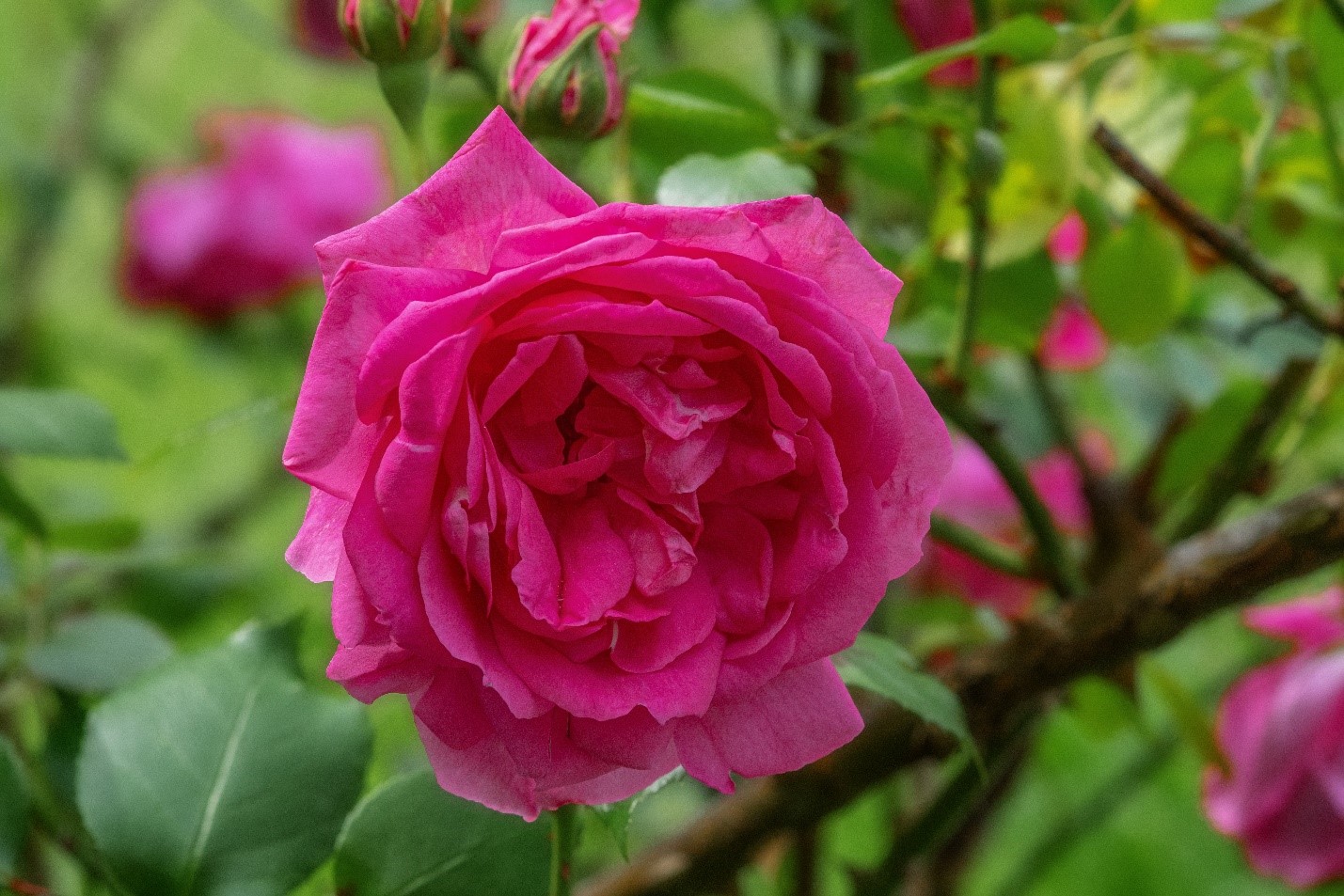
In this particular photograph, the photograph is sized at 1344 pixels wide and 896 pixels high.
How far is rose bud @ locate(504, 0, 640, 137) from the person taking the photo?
0.36 m

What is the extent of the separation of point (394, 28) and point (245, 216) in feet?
2.65

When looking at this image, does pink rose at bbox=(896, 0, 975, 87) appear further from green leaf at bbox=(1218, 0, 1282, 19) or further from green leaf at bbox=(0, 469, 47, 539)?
green leaf at bbox=(0, 469, 47, 539)

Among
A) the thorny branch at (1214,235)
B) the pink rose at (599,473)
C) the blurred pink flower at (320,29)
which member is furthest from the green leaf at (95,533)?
the blurred pink flower at (320,29)

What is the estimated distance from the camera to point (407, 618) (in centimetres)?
26

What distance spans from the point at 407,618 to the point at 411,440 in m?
0.04

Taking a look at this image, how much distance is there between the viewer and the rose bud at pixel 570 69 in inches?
14.0

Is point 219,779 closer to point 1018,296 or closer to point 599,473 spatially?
point 599,473

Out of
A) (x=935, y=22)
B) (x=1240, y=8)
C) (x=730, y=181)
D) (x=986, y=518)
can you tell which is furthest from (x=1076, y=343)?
(x=730, y=181)

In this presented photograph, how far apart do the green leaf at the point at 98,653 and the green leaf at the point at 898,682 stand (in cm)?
27

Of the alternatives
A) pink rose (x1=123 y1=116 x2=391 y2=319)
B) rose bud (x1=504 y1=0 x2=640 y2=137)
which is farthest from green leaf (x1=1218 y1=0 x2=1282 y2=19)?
pink rose (x1=123 y1=116 x2=391 y2=319)

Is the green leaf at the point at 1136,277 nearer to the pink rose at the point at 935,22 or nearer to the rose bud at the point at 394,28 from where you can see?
the pink rose at the point at 935,22

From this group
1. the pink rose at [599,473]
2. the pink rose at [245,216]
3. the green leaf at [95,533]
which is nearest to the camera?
the pink rose at [599,473]

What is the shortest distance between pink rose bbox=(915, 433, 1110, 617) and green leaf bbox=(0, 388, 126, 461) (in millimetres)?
565

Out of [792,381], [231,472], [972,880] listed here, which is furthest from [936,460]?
[231,472]
